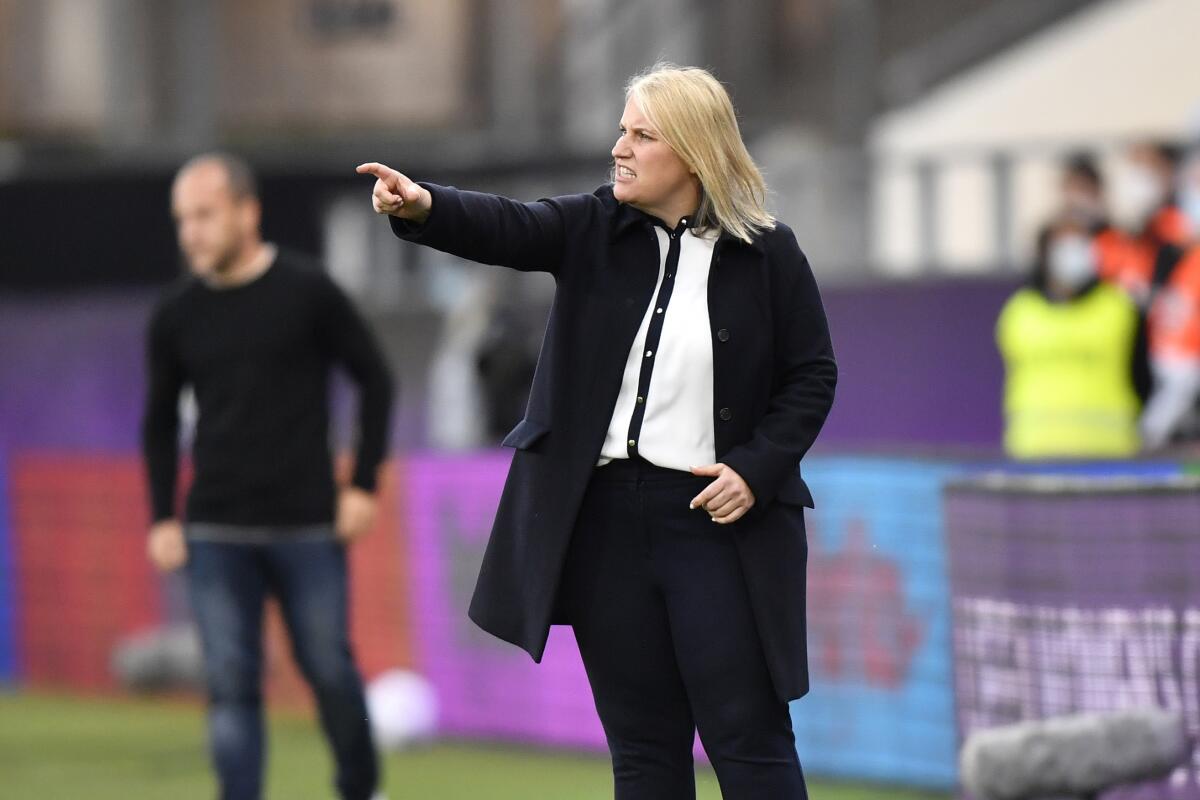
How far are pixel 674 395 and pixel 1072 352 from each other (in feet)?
18.2

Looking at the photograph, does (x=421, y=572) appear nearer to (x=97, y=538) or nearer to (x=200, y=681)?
(x=200, y=681)

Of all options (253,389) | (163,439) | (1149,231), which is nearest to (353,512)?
(253,389)

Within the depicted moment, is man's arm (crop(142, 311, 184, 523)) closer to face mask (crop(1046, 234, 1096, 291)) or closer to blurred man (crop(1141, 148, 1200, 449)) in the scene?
face mask (crop(1046, 234, 1096, 291))

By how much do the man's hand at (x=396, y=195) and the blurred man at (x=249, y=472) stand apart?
242 cm

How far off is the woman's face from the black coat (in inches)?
3.6

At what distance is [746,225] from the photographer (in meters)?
4.94

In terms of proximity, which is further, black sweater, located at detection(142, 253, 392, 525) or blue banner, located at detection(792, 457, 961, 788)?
blue banner, located at detection(792, 457, 961, 788)

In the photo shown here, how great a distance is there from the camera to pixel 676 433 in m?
4.88

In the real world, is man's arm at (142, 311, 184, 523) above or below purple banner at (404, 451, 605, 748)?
above

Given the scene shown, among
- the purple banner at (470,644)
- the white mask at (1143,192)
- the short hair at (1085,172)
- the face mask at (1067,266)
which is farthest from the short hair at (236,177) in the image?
the white mask at (1143,192)

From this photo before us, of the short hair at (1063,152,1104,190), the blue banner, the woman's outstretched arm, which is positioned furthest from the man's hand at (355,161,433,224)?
the short hair at (1063,152,1104,190)

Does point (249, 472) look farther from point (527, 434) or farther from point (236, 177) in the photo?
point (527, 434)

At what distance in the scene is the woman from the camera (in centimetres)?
487

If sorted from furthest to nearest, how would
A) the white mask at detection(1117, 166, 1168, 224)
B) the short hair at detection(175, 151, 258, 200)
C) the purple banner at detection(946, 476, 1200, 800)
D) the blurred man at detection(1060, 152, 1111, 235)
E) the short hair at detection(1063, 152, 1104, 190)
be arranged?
the white mask at detection(1117, 166, 1168, 224) < the short hair at detection(1063, 152, 1104, 190) < the blurred man at detection(1060, 152, 1111, 235) < the short hair at detection(175, 151, 258, 200) < the purple banner at detection(946, 476, 1200, 800)
